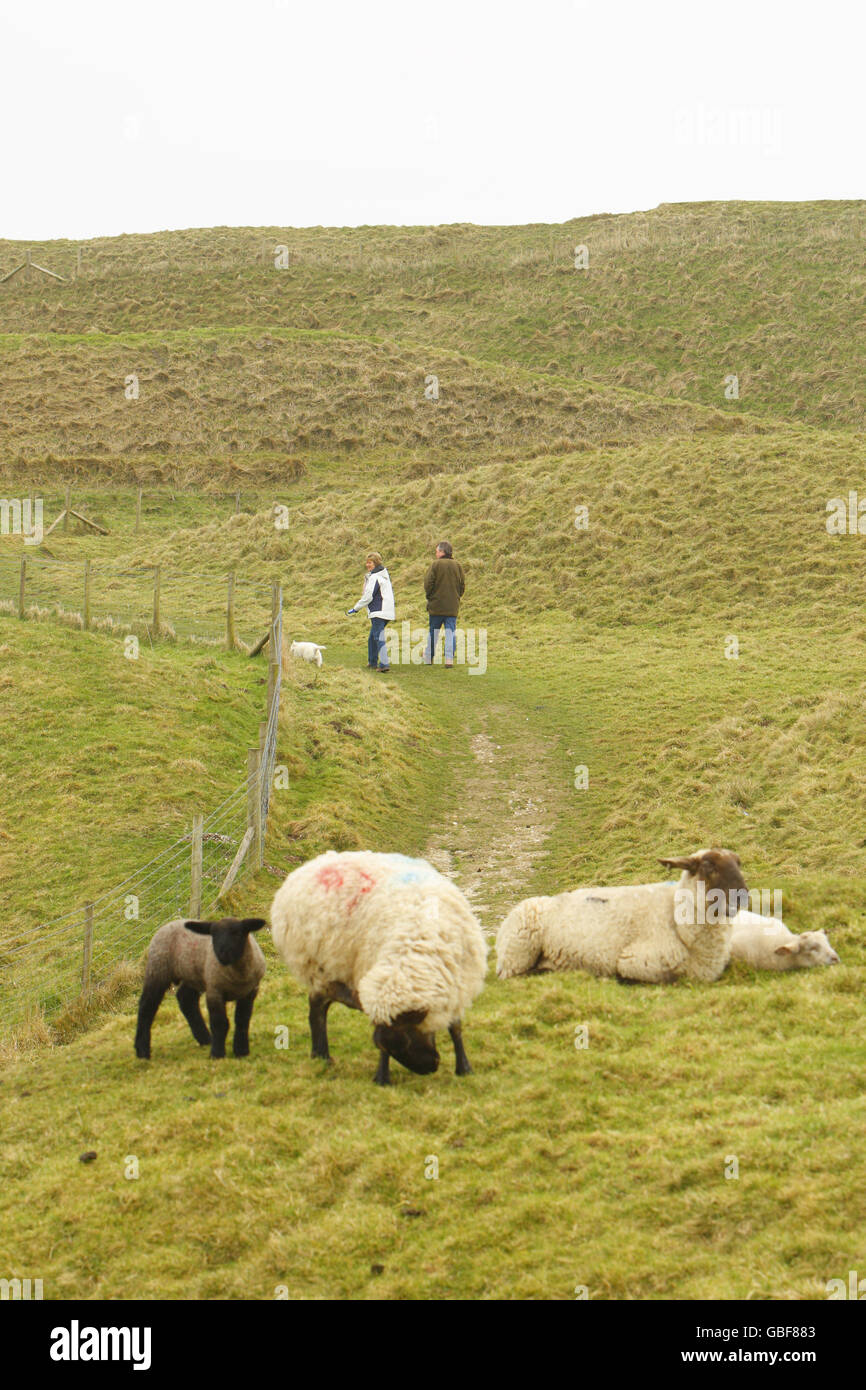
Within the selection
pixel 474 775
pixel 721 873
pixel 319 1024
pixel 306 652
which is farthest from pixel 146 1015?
pixel 306 652

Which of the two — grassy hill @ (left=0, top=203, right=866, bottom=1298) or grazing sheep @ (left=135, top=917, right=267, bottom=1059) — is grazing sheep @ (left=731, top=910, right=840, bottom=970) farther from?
grazing sheep @ (left=135, top=917, right=267, bottom=1059)

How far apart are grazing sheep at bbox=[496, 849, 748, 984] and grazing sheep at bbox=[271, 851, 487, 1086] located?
2.08 metres

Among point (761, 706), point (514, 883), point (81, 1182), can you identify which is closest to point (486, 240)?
point (761, 706)

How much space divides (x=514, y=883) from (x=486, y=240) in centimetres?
6461

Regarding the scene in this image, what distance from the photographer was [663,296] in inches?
2393

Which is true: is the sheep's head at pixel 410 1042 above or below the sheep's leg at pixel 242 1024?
above

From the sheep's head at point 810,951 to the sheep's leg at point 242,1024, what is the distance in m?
4.42

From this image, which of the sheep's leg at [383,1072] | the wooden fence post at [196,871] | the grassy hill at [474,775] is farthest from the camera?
the wooden fence post at [196,871]

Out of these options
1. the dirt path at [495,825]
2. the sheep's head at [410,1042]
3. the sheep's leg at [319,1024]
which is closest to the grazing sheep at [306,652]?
the dirt path at [495,825]

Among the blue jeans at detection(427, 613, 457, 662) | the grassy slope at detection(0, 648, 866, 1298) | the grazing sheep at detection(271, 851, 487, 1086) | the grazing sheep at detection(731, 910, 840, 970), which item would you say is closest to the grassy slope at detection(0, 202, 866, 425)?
the blue jeans at detection(427, 613, 457, 662)

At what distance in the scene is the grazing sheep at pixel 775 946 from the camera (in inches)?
378

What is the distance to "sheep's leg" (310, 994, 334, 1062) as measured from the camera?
28.8 feet

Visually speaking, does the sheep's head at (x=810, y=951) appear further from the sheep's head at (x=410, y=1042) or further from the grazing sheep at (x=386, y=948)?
the sheep's head at (x=410, y=1042)

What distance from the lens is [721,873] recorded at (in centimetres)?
977
